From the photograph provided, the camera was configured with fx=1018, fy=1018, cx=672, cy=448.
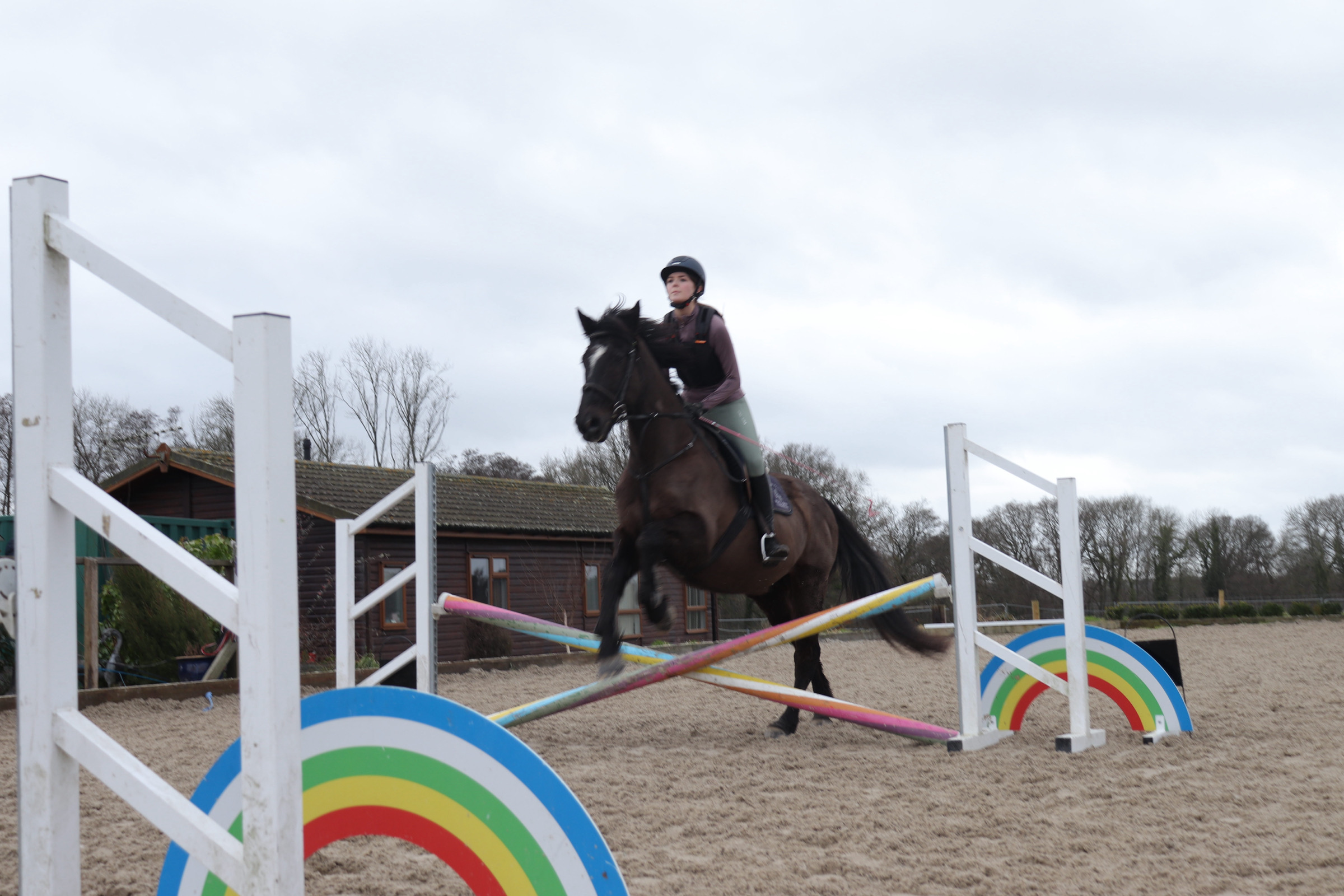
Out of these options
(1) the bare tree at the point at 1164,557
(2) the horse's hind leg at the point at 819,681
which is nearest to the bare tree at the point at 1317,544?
(1) the bare tree at the point at 1164,557

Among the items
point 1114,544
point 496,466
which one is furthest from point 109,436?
point 1114,544

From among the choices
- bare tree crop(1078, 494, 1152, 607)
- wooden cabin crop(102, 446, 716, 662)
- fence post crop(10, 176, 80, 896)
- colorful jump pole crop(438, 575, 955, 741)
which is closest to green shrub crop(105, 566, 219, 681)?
wooden cabin crop(102, 446, 716, 662)

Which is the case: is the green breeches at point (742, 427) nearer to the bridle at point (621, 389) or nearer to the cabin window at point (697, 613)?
the bridle at point (621, 389)

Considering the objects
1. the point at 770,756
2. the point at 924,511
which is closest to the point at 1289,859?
the point at 770,756

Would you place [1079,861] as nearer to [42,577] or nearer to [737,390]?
[42,577]

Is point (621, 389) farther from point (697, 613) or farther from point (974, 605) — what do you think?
point (697, 613)

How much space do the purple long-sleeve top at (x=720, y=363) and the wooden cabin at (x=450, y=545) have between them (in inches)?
345

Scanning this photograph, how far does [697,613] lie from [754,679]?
16469 millimetres

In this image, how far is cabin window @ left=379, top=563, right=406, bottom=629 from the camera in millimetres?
15062

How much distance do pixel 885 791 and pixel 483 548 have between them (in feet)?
45.3

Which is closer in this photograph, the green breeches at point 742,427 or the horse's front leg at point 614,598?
the horse's front leg at point 614,598

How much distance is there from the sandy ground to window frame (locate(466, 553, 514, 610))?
976 centimetres

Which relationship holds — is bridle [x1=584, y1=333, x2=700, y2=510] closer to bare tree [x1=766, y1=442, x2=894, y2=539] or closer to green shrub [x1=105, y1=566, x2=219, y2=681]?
green shrub [x1=105, y1=566, x2=219, y2=681]

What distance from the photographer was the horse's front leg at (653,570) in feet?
15.0
